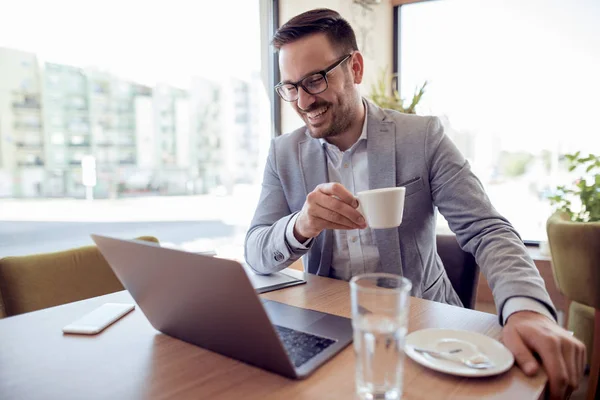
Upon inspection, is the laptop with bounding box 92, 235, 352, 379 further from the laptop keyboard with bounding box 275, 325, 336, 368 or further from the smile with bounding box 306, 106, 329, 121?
the smile with bounding box 306, 106, 329, 121

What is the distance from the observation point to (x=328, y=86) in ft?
4.84

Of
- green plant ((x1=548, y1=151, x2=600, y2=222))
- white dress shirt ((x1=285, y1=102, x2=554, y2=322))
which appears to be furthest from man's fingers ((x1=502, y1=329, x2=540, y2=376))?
green plant ((x1=548, y1=151, x2=600, y2=222))

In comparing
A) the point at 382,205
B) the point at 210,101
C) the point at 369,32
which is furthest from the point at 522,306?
the point at 369,32

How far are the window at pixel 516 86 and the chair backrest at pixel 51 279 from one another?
8.07 feet

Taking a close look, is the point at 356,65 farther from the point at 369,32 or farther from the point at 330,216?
the point at 369,32

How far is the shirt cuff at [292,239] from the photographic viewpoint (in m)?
1.23

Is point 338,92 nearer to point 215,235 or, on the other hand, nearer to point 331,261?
point 331,261

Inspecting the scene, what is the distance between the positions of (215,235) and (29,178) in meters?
→ 1.17

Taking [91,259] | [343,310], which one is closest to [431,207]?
[343,310]

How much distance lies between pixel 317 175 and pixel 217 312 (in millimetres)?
896

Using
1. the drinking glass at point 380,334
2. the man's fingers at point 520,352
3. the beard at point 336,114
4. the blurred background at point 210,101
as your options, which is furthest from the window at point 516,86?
the drinking glass at point 380,334

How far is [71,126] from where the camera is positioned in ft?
6.70

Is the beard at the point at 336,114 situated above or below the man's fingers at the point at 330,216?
above

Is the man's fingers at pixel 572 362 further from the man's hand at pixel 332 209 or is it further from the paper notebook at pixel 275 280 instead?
the paper notebook at pixel 275 280
